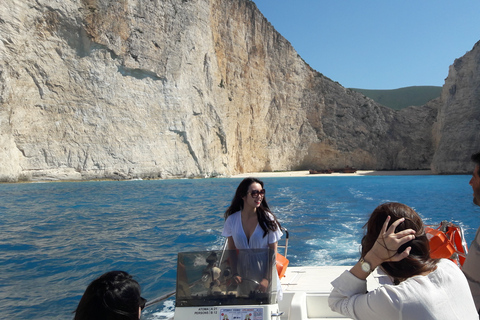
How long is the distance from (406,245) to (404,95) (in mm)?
140113

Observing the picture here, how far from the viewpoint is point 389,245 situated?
1.45 metres

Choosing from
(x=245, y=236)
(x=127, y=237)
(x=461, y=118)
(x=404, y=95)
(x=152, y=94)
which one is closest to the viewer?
(x=245, y=236)

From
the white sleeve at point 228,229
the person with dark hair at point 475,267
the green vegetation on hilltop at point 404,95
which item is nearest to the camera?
the person with dark hair at point 475,267

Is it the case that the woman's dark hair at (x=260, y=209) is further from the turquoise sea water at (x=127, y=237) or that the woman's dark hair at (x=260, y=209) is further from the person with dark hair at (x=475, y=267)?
the turquoise sea water at (x=127, y=237)

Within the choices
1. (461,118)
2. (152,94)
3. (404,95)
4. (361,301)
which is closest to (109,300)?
(361,301)

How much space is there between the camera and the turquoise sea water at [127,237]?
5684 mm

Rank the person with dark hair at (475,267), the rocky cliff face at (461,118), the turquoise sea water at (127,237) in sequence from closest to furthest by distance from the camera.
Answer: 1. the person with dark hair at (475,267)
2. the turquoise sea water at (127,237)
3. the rocky cliff face at (461,118)

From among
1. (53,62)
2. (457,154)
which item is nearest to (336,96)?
(457,154)

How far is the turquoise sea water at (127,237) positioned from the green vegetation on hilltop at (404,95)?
116 m

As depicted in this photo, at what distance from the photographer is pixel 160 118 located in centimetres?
3488

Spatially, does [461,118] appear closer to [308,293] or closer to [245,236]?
[308,293]

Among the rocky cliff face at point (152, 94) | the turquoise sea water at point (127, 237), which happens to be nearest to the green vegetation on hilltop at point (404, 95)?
the rocky cliff face at point (152, 94)

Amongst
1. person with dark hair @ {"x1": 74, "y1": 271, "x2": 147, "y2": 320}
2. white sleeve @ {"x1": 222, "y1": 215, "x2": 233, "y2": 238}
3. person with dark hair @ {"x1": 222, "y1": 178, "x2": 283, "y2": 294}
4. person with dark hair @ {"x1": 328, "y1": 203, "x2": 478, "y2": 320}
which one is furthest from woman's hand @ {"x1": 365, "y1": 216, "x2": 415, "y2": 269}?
white sleeve @ {"x1": 222, "y1": 215, "x2": 233, "y2": 238}

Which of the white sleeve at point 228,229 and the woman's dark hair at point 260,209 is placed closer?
the woman's dark hair at point 260,209
